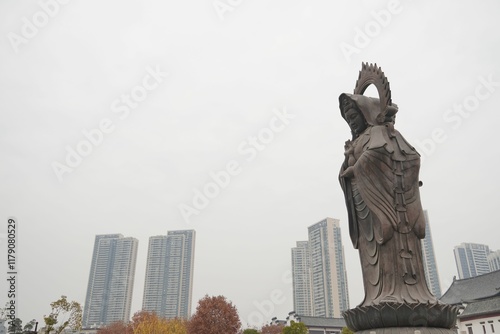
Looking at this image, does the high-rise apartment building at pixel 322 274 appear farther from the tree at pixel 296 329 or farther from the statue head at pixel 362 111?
the statue head at pixel 362 111

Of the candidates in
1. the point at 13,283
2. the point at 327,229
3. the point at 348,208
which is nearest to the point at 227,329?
the point at 13,283

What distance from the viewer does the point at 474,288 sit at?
31.4m

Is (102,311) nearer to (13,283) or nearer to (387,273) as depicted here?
(13,283)

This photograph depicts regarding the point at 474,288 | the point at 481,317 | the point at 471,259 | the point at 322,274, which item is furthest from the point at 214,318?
the point at 471,259

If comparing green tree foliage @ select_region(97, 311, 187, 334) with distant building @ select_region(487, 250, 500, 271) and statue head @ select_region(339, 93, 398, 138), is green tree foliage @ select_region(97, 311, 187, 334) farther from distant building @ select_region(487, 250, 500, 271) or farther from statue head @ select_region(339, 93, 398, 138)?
distant building @ select_region(487, 250, 500, 271)

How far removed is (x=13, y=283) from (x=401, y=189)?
11793mm

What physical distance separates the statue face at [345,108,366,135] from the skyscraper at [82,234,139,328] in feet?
162

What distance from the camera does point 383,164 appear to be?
21.4 ft

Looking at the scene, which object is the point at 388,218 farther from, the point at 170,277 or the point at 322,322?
the point at 170,277

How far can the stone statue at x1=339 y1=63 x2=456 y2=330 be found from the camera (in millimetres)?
5625

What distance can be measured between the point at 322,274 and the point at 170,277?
20149 millimetres

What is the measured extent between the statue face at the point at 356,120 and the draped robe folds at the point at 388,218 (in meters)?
0.31

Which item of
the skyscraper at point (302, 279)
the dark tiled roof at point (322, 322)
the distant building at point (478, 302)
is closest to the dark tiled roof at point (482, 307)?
the distant building at point (478, 302)

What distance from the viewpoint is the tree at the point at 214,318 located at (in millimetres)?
27375
